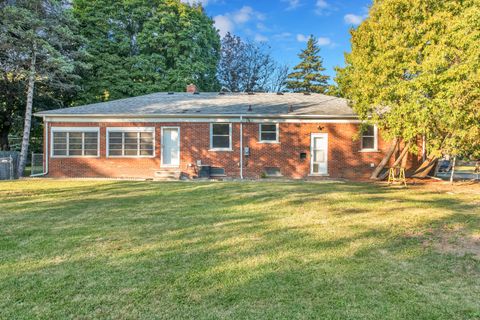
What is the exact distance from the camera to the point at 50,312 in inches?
115

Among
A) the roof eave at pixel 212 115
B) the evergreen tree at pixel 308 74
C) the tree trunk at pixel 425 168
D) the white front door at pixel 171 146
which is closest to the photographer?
the tree trunk at pixel 425 168

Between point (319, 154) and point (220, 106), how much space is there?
5.78 meters

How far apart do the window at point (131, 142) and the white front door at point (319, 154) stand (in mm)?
8033

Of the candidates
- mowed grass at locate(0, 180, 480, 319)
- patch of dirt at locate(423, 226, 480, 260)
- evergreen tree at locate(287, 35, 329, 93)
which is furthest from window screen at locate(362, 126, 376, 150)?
evergreen tree at locate(287, 35, 329, 93)

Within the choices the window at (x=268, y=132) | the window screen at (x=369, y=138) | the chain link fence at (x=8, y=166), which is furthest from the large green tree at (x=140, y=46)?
the window screen at (x=369, y=138)

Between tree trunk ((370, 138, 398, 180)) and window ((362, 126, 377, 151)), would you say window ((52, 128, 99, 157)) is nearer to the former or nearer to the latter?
window ((362, 126, 377, 151))

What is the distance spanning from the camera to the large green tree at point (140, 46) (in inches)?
A: 1013

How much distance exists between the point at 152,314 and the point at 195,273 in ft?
3.11

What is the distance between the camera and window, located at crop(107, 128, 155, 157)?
1596 centimetres

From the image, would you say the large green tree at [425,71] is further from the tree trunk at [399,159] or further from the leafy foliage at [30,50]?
the leafy foliage at [30,50]

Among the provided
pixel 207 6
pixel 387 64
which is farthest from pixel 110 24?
pixel 387 64

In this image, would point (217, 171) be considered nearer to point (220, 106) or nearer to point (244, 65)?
point (220, 106)

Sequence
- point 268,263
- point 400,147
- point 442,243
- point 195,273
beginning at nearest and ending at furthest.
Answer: point 195,273 → point 268,263 → point 442,243 → point 400,147

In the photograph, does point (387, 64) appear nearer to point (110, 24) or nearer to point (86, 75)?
point (86, 75)
